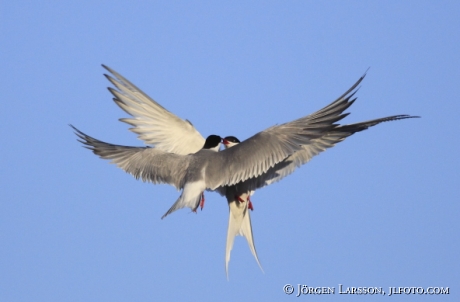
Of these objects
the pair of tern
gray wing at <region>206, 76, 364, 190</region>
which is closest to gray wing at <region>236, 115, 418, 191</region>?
the pair of tern

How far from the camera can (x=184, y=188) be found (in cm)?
1194

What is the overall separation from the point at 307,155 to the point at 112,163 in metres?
2.66

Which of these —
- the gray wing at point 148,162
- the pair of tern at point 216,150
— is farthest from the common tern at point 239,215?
the gray wing at point 148,162

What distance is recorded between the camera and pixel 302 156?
1275 centimetres

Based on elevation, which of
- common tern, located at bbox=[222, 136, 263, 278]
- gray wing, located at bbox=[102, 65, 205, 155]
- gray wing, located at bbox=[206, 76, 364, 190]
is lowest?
common tern, located at bbox=[222, 136, 263, 278]

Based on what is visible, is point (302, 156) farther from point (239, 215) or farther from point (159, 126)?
point (159, 126)

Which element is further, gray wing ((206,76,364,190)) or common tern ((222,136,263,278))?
common tern ((222,136,263,278))

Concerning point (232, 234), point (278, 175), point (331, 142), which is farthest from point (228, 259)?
point (331, 142)

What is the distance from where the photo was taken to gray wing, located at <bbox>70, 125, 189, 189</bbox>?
40.5ft

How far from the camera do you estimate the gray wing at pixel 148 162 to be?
40.5 feet

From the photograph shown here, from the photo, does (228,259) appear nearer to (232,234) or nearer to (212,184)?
(232,234)

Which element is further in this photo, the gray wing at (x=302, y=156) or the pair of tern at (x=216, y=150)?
the gray wing at (x=302, y=156)

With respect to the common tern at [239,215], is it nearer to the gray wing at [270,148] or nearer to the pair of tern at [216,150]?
the pair of tern at [216,150]

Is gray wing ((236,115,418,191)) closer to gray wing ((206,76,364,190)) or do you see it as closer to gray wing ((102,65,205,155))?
gray wing ((206,76,364,190))
